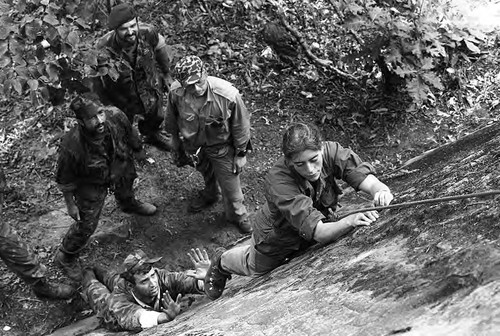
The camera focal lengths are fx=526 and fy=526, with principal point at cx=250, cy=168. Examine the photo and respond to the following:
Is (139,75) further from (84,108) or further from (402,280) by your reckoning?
(402,280)

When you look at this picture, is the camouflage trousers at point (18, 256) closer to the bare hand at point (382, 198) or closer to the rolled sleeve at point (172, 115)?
the rolled sleeve at point (172, 115)

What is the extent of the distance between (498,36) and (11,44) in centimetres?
685

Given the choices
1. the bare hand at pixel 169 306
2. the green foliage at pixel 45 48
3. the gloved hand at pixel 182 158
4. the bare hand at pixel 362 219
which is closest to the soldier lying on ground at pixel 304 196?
the bare hand at pixel 362 219

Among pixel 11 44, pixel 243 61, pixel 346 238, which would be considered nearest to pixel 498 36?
pixel 243 61

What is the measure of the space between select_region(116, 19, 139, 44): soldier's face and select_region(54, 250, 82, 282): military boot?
266cm

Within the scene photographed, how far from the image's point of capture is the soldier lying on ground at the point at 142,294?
482 cm

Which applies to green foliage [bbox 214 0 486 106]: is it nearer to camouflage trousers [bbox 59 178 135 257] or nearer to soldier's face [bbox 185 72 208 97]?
soldier's face [bbox 185 72 208 97]

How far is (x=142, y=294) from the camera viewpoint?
16.3 ft

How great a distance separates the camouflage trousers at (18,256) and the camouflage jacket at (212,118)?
2.00 metres

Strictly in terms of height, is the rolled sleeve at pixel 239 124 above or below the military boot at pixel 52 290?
above

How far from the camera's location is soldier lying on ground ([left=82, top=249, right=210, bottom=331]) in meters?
4.82

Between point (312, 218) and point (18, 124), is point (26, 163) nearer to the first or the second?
point (18, 124)

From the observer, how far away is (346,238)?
386 centimetres

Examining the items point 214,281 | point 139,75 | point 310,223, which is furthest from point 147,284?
point 139,75
